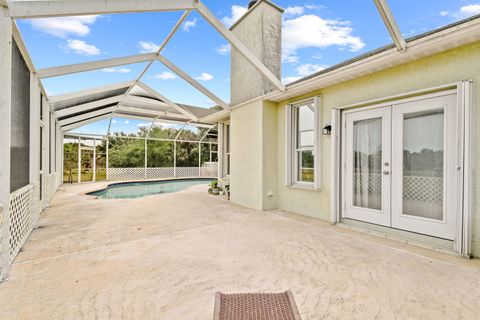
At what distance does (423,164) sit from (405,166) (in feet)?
0.83

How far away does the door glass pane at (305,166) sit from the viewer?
5.86m

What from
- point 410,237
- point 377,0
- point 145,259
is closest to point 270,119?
point 377,0

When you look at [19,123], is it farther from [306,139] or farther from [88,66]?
[306,139]

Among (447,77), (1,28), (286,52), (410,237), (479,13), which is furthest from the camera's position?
(286,52)

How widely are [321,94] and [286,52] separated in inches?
118

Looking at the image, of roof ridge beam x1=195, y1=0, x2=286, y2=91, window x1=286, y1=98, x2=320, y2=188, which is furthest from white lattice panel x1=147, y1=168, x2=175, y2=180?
roof ridge beam x1=195, y1=0, x2=286, y2=91

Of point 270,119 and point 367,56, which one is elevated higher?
point 367,56

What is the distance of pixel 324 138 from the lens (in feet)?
17.5

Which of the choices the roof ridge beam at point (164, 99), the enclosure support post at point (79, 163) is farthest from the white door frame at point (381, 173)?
the enclosure support post at point (79, 163)

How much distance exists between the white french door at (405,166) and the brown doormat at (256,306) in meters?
2.91

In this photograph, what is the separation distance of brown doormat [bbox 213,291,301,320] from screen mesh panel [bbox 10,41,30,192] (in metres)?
3.46

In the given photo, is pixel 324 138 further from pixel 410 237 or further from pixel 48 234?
pixel 48 234

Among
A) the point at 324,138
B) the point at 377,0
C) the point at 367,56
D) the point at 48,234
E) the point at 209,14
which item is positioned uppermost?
the point at 209,14

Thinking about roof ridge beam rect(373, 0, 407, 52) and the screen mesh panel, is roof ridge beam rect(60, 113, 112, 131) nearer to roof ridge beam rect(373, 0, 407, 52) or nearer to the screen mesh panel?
the screen mesh panel
